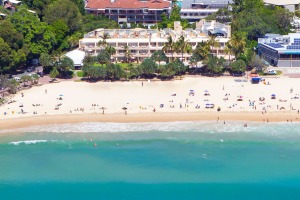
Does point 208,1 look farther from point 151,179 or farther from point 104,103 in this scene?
point 151,179

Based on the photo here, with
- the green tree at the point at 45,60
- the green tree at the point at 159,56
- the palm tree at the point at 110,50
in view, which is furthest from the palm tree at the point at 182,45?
the green tree at the point at 45,60

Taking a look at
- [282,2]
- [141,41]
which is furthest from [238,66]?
[282,2]

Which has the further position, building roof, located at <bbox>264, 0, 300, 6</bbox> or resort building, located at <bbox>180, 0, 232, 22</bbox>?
building roof, located at <bbox>264, 0, 300, 6</bbox>

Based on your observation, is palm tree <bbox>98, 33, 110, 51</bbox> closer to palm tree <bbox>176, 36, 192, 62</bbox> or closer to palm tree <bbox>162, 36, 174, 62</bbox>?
palm tree <bbox>162, 36, 174, 62</bbox>

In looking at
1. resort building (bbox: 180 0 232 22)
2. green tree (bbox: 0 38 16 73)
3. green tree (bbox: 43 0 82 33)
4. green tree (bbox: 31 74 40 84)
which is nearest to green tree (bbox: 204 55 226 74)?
green tree (bbox: 31 74 40 84)

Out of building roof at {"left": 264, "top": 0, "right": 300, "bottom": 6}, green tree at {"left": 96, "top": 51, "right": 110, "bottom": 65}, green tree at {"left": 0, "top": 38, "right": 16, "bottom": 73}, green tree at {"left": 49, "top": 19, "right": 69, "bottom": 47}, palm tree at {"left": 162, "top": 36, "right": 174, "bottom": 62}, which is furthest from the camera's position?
building roof at {"left": 264, "top": 0, "right": 300, "bottom": 6}

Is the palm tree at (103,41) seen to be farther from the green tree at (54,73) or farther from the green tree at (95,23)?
the green tree at (95,23)

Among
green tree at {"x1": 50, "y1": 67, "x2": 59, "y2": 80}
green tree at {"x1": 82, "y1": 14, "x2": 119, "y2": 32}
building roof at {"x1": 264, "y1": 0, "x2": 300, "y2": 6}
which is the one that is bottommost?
green tree at {"x1": 50, "y1": 67, "x2": 59, "y2": 80}

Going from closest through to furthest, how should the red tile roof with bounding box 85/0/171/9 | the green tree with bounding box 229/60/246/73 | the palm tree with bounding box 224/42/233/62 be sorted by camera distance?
the green tree with bounding box 229/60/246/73 → the palm tree with bounding box 224/42/233/62 → the red tile roof with bounding box 85/0/171/9
